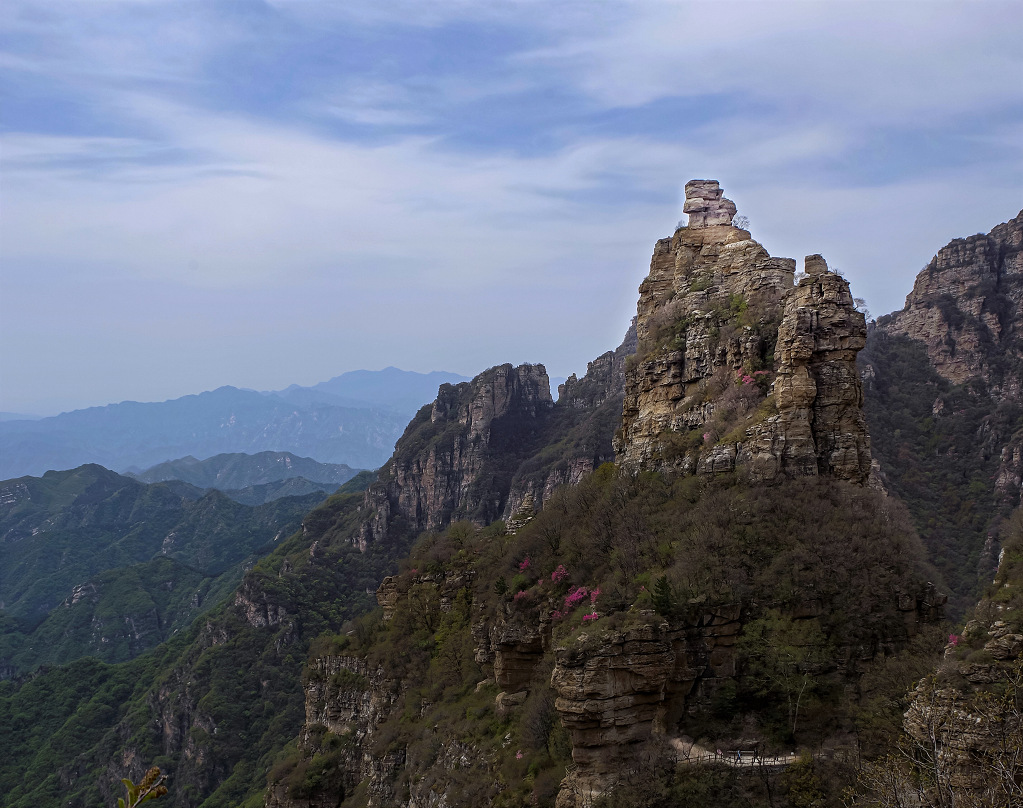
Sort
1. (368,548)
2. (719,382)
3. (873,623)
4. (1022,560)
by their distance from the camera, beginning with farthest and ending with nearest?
(368,548), (719,382), (873,623), (1022,560)

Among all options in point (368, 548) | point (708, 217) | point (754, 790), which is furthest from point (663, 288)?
point (368, 548)

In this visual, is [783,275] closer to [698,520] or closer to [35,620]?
[698,520]

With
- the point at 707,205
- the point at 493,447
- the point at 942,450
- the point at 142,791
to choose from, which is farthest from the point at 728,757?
the point at 493,447

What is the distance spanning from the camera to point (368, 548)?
142750mm

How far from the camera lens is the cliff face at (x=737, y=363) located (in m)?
34.9

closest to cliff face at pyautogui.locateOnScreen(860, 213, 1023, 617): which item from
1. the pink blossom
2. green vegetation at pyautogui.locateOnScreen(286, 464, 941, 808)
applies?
green vegetation at pyautogui.locateOnScreen(286, 464, 941, 808)

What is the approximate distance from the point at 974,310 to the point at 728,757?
110m

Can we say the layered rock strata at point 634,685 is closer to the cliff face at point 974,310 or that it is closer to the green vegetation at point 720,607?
the green vegetation at point 720,607

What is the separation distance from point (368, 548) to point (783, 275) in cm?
11244

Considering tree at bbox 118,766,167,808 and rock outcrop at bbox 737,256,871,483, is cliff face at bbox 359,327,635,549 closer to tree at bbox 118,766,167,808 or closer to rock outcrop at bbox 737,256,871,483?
rock outcrop at bbox 737,256,871,483

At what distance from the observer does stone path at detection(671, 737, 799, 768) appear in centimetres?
2678

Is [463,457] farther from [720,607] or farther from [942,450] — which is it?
[720,607]

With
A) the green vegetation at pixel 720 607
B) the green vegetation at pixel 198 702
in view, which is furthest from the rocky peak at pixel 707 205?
the green vegetation at pixel 198 702

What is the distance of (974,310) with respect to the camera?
116812mm
